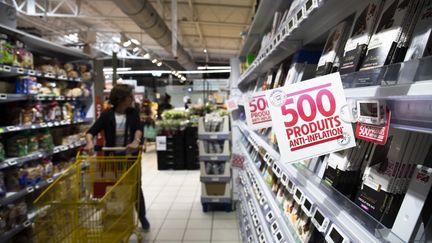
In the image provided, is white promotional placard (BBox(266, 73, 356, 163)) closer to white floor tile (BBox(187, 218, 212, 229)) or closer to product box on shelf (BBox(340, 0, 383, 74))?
product box on shelf (BBox(340, 0, 383, 74))

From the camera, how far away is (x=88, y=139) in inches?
129

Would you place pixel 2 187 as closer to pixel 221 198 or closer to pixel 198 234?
pixel 198 234

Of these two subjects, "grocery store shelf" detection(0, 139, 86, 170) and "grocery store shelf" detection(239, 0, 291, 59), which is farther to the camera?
"grocery store shelf" detection(0, 139, 86, 170)

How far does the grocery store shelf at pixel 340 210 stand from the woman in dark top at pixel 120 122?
239 centimetres

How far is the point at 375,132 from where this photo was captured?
2.38 feet

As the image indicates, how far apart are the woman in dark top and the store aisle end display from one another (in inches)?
21.8

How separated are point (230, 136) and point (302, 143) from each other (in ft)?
12.0

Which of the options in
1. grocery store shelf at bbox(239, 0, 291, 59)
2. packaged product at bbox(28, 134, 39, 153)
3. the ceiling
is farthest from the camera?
the ceiling

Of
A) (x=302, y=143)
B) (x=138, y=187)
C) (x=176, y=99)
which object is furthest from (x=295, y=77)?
(x=176, y=99)

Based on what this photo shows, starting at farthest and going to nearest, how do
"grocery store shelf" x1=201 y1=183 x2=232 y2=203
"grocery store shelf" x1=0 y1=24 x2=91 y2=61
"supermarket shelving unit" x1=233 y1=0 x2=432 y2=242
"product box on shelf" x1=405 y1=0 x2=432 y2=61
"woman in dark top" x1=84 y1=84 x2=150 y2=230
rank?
"grocery store shelf" x1=201 y1=183 x2=232 y2=203, "woman in dark top" x1=84 y1=84 x2=150 y2=230, "grocery store shelf" x1=0 y1=24 x2=91 y2=61, "product box on shelf" x1=405 y1=0 x2=432 y2=61, "supermarket shelving unit" x1=233 y1=0 x2=432 y2=242

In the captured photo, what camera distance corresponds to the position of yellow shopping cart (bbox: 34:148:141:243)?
2.27m

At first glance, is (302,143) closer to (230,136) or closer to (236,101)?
(236,101)

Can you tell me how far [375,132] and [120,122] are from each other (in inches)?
123

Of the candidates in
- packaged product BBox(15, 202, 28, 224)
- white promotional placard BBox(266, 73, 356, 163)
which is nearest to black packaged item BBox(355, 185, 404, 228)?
white promotional placard BBox(266, 73, 356, 163)
